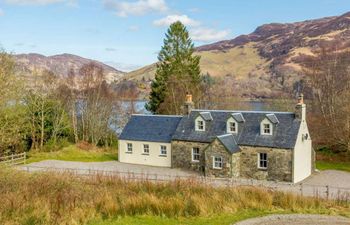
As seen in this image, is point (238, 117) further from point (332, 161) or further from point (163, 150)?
point (332, 161)

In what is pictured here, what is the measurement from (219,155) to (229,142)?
1331 mm

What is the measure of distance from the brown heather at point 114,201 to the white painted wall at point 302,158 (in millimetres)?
11530

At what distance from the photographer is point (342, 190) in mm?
26750

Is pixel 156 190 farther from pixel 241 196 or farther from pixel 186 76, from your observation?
pixel 186 76

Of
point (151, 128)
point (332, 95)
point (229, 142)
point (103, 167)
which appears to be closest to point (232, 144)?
point (229, 142)

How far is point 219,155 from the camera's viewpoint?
32.1m

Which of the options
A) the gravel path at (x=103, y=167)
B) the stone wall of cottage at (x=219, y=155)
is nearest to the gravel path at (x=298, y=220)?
the stone wall of cottage at (x=219, y=155)

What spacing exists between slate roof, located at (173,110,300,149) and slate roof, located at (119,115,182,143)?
3.92 feet

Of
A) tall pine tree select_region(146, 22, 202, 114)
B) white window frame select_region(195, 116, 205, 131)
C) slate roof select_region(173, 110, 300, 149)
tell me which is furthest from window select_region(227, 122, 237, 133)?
tall pine tree select_region(146, 22, 202, 114)

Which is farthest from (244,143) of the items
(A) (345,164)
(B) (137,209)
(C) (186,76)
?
(C) (186,76)

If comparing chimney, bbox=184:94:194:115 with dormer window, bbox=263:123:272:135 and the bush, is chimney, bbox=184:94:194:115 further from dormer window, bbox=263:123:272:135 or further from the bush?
the bush

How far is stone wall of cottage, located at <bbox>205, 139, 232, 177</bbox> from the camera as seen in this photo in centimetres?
3161

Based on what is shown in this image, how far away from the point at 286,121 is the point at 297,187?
5740mm

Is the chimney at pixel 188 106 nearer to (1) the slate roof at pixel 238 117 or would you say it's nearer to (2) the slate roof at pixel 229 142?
(1) the slate roof at pixel 238 117
